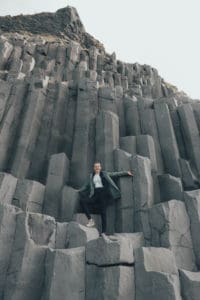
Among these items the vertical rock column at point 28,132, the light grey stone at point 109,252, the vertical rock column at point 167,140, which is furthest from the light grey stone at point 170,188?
the vertical rock column at point 28,132

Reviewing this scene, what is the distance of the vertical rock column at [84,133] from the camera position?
→ 43.2 ft

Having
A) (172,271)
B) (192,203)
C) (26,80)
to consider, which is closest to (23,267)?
(172,271)

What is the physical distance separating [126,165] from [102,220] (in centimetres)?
203

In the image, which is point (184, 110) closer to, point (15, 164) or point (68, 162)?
point (68, 162)

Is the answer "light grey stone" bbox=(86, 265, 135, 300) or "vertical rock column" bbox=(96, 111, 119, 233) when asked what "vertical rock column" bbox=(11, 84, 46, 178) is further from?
"light grey stone" bbox=(86, 265, 135, 300)

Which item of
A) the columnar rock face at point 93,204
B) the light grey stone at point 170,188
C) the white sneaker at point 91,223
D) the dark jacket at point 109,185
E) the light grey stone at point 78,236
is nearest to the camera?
the columnar rock face at point 93,204

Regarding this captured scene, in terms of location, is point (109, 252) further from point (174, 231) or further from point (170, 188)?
point (170, 188)

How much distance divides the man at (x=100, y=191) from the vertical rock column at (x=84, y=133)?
192cm

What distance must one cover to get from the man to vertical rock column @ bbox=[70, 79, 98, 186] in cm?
192

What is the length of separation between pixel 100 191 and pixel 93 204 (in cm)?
57

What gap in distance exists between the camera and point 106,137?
1370 cm

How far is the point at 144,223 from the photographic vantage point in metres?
9.85

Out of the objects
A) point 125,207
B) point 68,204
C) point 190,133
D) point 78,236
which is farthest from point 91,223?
point 190,133

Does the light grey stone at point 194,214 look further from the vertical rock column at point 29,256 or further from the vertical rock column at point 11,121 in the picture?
the vertical rock column at point 11,121
